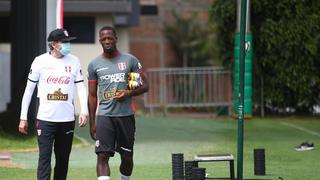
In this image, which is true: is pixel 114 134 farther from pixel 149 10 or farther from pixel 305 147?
pixel 149 10

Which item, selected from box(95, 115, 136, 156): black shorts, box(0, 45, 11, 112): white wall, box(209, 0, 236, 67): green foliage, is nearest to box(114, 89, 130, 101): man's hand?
box(95, 115, 136, 156): black shorts

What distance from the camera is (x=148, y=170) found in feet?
42.2

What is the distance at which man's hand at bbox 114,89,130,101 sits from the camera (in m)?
9.80

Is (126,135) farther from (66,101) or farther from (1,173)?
(1,173)

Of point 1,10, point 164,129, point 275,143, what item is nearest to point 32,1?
point 164,129

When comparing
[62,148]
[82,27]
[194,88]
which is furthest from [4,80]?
[62,148]

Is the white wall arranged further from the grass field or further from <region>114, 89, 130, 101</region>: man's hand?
<region>114, 89, 130, 101</region>: man's hand

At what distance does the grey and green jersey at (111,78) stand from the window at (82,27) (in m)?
15.7

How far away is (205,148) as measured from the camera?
16.1m

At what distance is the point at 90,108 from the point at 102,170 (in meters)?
0.75

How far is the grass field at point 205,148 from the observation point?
41.2ft

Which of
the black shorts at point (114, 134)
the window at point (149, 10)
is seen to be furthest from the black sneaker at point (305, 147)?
the window at point (149, 10)

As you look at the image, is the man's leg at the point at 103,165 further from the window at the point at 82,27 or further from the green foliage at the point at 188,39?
the green foliage at the point at 188,39

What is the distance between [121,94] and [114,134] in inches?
19.9
